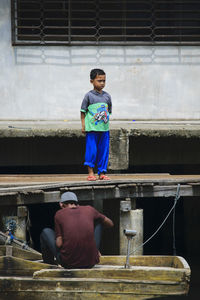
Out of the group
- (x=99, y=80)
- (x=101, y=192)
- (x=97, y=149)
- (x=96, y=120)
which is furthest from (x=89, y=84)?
(x=101, y=192)

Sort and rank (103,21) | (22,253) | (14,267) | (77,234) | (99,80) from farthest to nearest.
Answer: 1. (103,21)
2. (99,80)
3. (22,253)
4. (14,267)
5. (77,234)

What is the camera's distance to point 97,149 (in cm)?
956

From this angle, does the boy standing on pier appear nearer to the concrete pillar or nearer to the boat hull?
the concrete pillar

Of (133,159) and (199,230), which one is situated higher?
(133,159)

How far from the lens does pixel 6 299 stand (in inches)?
309

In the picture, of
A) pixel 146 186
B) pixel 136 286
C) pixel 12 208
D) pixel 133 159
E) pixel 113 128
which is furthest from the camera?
pixel 133 159

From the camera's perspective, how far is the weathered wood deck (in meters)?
8.70

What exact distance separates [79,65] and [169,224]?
3.75 m

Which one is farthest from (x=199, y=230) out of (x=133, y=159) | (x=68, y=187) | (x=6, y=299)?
(x=6, y=299)

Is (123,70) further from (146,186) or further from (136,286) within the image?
(136,286)

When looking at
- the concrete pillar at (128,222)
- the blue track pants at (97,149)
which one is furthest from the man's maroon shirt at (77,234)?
the blue track pants at (97,149)

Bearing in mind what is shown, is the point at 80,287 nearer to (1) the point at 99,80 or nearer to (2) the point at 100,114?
(2) the point at 100,114

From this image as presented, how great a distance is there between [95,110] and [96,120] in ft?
0.48

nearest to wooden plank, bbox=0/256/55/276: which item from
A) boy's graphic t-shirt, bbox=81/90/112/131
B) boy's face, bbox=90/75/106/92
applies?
boy's graphic t-shirt, bbox=81/90/112/131
